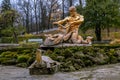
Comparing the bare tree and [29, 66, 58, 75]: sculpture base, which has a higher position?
the bare tree

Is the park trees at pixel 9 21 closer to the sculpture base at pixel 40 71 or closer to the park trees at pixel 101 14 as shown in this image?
the park trees at pixel 101 14

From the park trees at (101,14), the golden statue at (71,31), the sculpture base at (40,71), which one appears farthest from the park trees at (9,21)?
the sculpture base at (40,71)

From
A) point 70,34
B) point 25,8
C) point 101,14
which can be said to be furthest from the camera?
point 25,8

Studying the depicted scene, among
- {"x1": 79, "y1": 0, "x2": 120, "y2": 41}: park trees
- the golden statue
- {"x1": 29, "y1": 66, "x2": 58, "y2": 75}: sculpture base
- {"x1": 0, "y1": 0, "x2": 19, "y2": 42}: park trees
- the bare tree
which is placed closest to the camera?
{"x1": 29, "y1": 66, "x2": 58, "y2": 75}: sculpture base

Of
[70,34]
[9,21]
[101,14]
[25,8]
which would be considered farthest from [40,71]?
[25,8]

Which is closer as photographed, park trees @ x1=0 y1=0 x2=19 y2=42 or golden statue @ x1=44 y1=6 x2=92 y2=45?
golden statue @ x1=44 y1=6 x2=92 y2=45

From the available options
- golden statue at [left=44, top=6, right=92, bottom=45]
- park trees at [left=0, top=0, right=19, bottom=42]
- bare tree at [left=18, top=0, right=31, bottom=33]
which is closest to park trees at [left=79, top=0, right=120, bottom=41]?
park trees at [left=0, top=0, right=19, bottom=42]

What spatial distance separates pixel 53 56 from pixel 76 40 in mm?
5101

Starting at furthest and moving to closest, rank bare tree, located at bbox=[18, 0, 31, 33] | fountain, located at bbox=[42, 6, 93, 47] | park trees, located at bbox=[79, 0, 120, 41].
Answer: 1. bare tree, located at bbox=[18, 0, 31, 33]
2. park trees, located at bbox=[79, 0, 120, 41]
3. fountain, located at bbox=[42, 6, 93, 47]

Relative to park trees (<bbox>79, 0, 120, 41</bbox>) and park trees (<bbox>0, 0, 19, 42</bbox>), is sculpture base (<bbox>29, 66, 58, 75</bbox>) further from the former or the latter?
park trees (<bbox>0, 0, 19, 42</bbox>)

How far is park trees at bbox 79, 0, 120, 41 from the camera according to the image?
1537 inches

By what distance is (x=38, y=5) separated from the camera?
63.8 m

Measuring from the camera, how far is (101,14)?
39250mm

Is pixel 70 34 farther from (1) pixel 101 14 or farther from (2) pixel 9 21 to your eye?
(2) pixel 9 21
